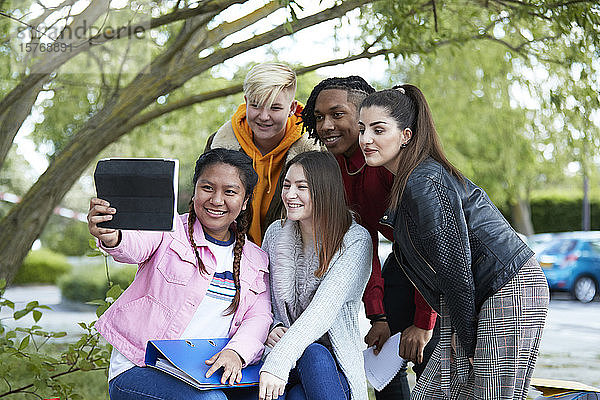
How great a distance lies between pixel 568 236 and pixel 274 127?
1172 centimetres

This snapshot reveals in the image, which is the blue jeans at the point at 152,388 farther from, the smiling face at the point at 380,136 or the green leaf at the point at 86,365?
the green leaf at the point at 86,365

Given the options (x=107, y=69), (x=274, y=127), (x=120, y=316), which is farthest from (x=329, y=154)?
(x=107, y=69)

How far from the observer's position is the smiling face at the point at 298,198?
2646mm

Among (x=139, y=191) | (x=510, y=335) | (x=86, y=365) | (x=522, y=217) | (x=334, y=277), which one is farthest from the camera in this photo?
(x=522, y=217)

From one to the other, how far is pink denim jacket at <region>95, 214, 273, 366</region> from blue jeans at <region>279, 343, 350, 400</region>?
0.16 metres

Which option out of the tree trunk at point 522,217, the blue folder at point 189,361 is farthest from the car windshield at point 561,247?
the blue folder at point 189,361

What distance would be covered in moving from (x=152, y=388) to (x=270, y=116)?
124cm

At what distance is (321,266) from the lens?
104 inches

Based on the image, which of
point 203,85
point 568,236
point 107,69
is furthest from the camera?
point 568,236

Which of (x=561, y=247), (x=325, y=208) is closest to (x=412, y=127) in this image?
(x=325, y=208)

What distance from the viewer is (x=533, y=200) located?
20938 mm

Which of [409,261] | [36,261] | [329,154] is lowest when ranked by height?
[36,261]

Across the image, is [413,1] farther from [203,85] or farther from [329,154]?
[203,85]

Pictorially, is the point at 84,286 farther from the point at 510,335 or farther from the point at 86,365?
the point at 510,335
